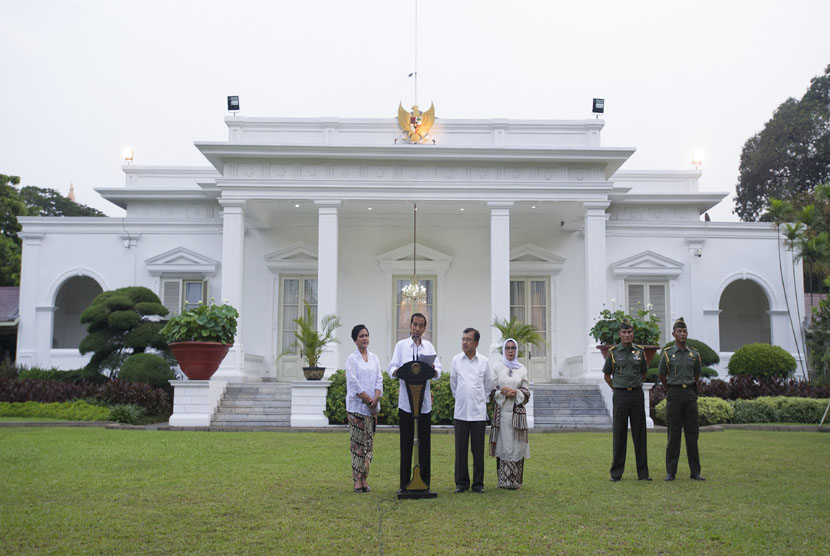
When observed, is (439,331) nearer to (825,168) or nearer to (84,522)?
(84,522)

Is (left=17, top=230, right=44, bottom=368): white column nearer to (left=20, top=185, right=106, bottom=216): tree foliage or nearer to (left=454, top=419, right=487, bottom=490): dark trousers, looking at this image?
(left=454, top=419, right=487, bottom=490): dark trousers

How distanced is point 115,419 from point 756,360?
13.6 meters

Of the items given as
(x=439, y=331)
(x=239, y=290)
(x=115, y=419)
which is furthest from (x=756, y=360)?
(x=115, y=419)

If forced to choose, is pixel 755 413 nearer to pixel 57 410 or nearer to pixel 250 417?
pixel 250 417

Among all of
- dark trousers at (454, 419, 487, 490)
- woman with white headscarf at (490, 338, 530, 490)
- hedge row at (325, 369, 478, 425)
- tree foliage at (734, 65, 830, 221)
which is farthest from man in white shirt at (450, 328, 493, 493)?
tree foliage at (734, 65, 830, 221)

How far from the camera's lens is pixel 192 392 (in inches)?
579

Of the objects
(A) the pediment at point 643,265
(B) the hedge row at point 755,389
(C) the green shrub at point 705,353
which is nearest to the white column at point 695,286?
(A) the pediment at point 643,265

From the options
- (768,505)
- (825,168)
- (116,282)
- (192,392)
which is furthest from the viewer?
(825,168)

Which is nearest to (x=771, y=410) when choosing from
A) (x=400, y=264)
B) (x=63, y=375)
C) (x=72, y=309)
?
(x=400, y=264)

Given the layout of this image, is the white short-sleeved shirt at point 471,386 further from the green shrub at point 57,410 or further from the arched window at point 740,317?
the arched window at point 740,317

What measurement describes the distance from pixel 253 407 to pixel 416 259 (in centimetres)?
665

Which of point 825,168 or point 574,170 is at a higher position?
point 825,168

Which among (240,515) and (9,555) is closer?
(9,555)

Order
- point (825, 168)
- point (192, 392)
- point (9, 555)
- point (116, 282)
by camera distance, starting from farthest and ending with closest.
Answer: point (825, 168) < point (116, 282) < point (192, 392) < point (9, 555)
